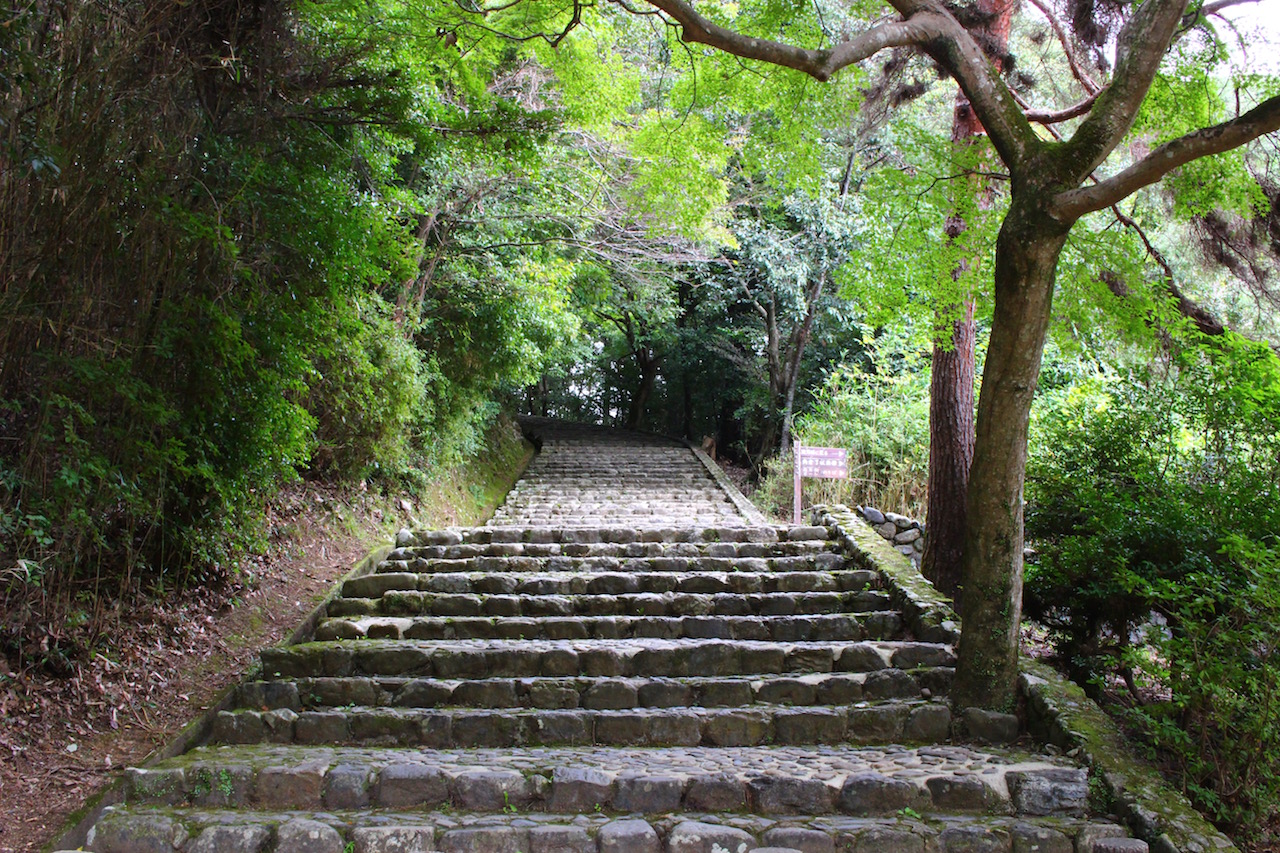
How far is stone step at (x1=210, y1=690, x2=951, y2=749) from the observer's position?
455cm

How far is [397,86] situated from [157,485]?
10.4ft

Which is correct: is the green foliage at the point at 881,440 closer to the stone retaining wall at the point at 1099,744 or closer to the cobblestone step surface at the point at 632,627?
the stone retaining wall at the point at 1099,744

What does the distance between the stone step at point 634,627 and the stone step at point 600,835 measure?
1.97 m

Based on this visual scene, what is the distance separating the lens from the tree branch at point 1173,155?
3674mm

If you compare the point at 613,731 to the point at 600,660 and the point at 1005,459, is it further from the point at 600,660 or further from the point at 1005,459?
the point at 1005,459

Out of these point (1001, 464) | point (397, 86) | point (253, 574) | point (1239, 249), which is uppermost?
point (397, 86)

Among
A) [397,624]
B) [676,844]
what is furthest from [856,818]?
[397,624]

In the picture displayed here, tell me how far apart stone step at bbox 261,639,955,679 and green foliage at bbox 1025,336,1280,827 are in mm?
1055

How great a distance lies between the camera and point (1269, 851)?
11.6 feet

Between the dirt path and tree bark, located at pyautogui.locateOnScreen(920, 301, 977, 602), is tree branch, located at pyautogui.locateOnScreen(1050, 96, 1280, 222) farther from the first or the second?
the dirt path

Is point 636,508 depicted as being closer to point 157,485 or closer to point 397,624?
point 397,624

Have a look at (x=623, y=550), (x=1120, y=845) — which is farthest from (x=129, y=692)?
(x=1120, y=845)

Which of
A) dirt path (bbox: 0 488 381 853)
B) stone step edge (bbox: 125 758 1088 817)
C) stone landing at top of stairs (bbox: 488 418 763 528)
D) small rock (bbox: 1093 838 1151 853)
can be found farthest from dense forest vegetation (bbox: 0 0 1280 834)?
stone landing at top of stairs (bbox: 488 418 763 528)

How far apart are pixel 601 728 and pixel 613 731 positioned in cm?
7
